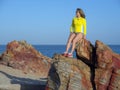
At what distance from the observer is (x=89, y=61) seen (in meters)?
15.7

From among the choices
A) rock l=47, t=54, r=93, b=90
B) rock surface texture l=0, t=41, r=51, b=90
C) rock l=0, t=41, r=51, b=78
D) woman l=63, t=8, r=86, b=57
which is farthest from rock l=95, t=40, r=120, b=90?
rock l=0, t=41, r=51, b=78

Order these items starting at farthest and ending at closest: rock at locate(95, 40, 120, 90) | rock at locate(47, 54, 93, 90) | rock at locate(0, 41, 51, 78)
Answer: rock at locate(0, 41, 51, 78) → rock at locate(47, 54, 93, 90) → rock at locate(95, 40, 120, 90)

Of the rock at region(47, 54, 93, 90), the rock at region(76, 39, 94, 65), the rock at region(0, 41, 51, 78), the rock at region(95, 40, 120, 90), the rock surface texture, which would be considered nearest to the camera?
the rock at region(95, 40, 120, 90)

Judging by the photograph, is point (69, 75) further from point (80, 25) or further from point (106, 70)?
point (80, 25)

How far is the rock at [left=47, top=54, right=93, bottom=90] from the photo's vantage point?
595 inches

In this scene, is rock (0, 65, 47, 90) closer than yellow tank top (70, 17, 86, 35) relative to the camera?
No

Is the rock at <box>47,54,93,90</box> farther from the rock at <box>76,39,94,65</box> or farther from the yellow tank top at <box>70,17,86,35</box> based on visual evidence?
the yellow tank top at <box>70,17,86,35</box>

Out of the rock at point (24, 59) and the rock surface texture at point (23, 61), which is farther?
the rock at point (24, 59)

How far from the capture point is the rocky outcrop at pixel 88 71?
15.0 meters

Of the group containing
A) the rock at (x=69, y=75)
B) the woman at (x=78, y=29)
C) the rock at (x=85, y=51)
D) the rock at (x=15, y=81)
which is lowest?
the rock at (x=15, y=81)

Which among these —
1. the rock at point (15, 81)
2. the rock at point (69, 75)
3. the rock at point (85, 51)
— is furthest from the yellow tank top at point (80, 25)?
the rock at point (15, 81)

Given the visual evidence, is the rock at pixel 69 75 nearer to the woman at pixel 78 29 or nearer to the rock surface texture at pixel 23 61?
the woman at pixel 78 29

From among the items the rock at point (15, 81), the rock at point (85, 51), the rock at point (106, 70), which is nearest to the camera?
the rock at point (106, 70)

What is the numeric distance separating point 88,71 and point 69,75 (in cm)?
90
